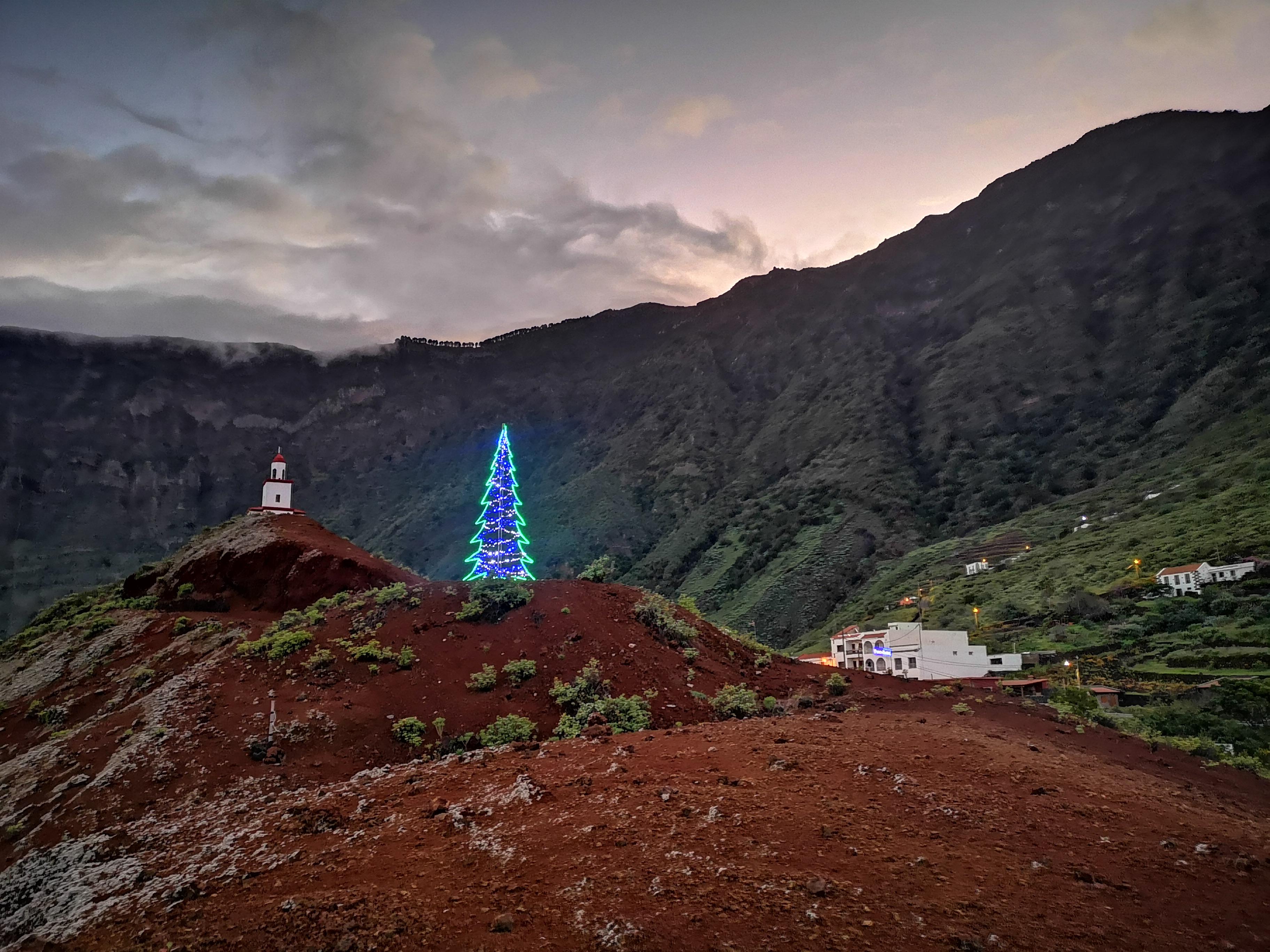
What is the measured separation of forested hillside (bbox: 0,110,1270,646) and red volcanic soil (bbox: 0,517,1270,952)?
159 feet

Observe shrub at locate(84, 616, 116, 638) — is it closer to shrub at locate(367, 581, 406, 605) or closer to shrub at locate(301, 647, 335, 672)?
shrub at locate(367, 581, 406, 605)

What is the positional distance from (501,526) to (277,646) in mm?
15600

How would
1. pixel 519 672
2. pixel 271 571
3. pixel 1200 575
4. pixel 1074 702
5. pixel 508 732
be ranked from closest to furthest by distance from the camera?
pixel 508 732 → pixel 519 672 → pixel 1074 702 → pixel 271 571 → pixel 1200 575

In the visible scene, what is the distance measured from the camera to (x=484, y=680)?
12.4 meters

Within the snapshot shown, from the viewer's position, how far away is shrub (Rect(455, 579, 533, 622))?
569 inches

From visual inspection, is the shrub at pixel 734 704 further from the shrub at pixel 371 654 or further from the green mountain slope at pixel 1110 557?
the green mountain slope at pixel 1110 557

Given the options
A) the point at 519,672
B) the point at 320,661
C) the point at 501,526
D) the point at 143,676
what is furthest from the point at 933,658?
the point at 143,676

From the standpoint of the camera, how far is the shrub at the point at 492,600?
14.4 meters

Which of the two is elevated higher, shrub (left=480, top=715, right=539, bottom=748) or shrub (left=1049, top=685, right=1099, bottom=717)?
shrub (left=480, top=715, right=539, bottom=748)

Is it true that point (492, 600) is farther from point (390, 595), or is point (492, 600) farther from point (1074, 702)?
point (1074, 702)

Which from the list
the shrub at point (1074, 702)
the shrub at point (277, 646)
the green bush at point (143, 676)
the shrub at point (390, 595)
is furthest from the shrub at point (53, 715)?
the shrub at point (1074, 702)

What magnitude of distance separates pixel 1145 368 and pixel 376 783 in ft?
269

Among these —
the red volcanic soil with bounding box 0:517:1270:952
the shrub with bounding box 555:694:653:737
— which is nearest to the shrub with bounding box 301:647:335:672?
the red volcanic soil with bounding box 0:517:1270:952

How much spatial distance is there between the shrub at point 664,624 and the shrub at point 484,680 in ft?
12.7
